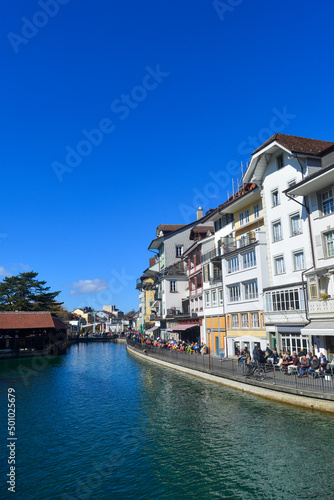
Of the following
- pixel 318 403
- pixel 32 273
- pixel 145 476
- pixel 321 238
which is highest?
pixel 32 273

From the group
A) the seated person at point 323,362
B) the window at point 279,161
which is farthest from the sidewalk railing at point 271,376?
the window at point 279,161

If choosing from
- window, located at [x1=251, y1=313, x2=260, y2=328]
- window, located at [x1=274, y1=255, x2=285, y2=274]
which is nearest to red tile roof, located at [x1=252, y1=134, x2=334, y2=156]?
window, located at [x1=274, y1=255, x2=285, y2=274]

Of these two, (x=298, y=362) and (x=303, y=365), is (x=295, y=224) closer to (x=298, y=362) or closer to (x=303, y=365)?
(x=298, y=362)

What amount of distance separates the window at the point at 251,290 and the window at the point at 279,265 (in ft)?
9.30

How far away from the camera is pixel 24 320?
59.2m

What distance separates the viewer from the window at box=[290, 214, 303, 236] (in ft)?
90.2

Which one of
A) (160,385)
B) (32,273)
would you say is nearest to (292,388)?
(160,385)

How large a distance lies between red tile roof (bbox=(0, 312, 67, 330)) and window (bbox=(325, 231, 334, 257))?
46111mm

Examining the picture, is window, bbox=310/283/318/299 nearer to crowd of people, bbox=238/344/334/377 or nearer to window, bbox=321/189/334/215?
crowd of people, bbox=238/344/334/377

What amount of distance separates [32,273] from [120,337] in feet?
129

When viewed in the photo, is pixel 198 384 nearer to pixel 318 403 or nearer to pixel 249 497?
pixel 318 403

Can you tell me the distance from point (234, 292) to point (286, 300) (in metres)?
8.96

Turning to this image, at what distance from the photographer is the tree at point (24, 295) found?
77.7 metres

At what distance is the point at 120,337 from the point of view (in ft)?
366
